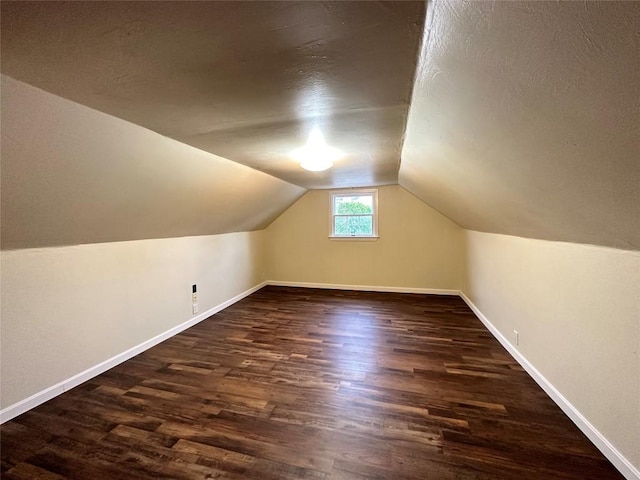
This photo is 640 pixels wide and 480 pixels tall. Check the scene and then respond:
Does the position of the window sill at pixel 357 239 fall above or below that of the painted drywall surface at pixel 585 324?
above

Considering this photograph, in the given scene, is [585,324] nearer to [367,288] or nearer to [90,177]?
[90,177]

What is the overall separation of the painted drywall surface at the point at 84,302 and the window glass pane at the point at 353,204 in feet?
8.54

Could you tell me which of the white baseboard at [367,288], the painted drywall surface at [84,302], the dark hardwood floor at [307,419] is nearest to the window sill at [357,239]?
the white baseboard at [367,288]

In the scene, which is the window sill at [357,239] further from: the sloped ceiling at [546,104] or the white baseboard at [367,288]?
the sloped ceiling at [546,104]

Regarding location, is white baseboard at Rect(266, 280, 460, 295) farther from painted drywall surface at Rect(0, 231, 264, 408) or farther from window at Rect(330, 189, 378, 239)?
painted drywall surface at Rect(0, 231, 264, 408)

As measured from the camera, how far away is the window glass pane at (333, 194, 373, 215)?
5.26 m

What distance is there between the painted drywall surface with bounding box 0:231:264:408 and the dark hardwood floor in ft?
0.82

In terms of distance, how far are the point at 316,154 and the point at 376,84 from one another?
1222 mm

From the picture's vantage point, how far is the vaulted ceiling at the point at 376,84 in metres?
0.77

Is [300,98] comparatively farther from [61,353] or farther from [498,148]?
[61,353]

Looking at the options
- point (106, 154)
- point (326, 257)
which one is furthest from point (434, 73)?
point (326, 257)

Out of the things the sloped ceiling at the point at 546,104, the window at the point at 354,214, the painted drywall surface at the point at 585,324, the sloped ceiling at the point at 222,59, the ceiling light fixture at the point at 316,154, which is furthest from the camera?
the window at the point at 354,214

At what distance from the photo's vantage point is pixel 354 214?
17.5 feet

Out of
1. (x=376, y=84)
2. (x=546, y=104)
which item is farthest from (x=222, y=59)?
(x=546, y=104)
